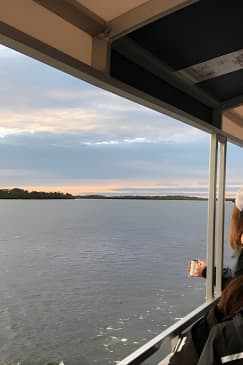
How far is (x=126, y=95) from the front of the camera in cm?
164

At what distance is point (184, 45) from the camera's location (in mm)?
1753

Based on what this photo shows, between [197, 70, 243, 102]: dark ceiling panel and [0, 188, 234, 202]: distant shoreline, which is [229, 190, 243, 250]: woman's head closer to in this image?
[0, 188, 234, 202]: distant shoreline

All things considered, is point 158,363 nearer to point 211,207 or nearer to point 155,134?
point 211,207

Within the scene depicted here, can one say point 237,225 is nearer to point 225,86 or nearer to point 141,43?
point 225,86

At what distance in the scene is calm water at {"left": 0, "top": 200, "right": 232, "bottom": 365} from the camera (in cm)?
220

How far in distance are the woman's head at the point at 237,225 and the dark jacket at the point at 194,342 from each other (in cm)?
99

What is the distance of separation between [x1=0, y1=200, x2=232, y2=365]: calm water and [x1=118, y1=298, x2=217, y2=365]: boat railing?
8 centimetres

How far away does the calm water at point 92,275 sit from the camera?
220cm

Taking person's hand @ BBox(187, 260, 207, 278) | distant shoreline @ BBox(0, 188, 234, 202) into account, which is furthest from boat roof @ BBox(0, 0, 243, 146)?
person's hand @ BBox(187, 260, 207, 278)

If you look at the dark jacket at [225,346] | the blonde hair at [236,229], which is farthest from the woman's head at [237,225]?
the dark jacket at [225,346]

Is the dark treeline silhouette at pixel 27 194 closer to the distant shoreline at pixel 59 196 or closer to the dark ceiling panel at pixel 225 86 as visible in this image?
the distant shoreline at pixel 59 196

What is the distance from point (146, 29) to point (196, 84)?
76cm

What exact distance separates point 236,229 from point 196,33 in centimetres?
117

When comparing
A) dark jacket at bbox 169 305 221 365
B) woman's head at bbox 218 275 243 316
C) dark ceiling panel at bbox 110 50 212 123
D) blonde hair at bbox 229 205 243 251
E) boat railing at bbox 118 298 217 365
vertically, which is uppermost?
dark ceiling panel at bbox 110 50 212 123
